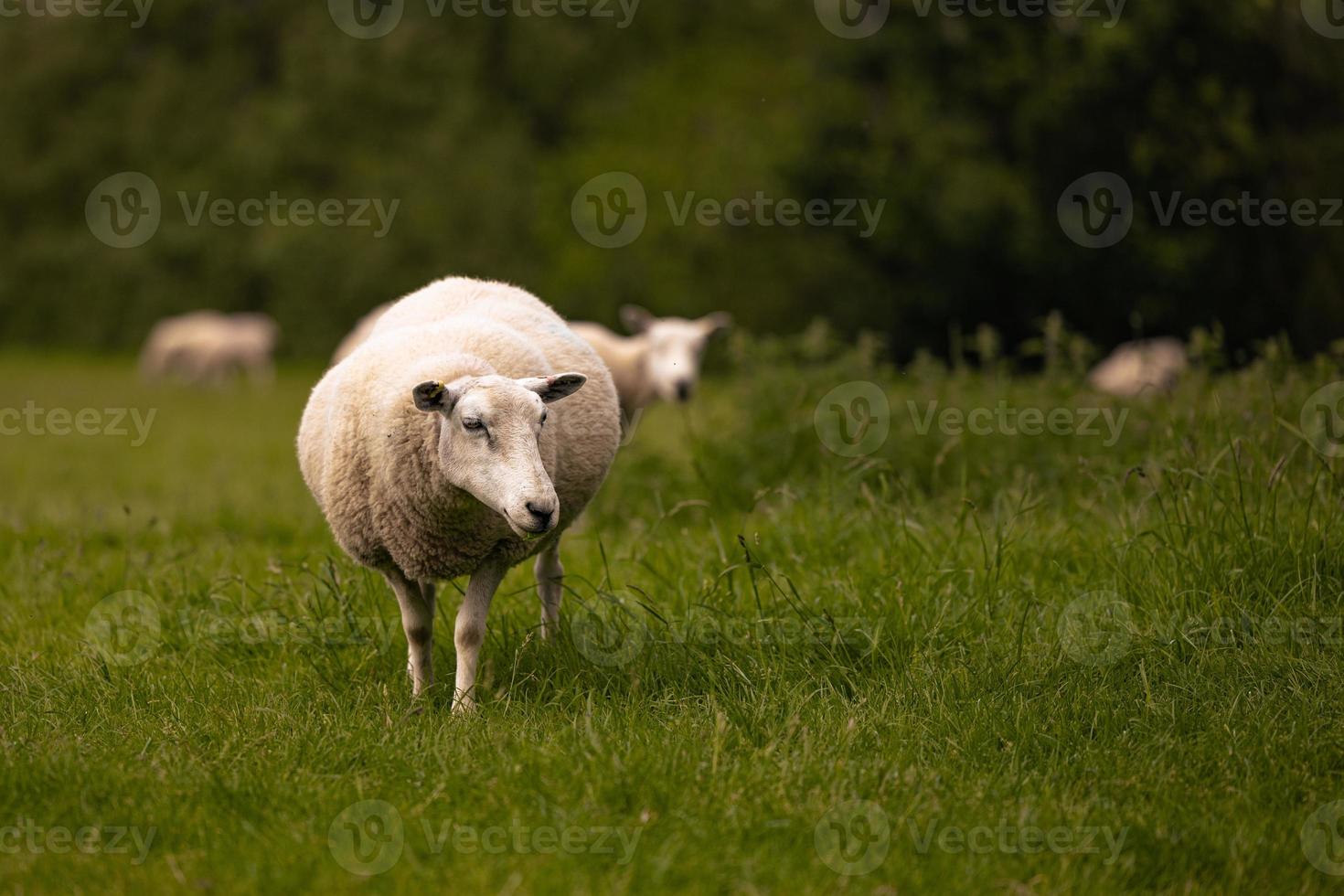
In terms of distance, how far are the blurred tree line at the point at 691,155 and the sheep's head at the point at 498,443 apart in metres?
9.89

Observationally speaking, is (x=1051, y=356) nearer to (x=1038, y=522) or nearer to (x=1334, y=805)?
(x=1038, y=522)

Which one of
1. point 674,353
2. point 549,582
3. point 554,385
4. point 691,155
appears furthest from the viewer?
point 691,155

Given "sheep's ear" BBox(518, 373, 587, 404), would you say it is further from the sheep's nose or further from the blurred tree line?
the blurred tree line

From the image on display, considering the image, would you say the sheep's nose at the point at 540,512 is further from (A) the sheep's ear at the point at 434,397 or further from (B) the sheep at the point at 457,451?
(A) the sheep's ear at the point at 434,397

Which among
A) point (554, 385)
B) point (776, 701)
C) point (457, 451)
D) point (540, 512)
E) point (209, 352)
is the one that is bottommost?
point (209, 352)

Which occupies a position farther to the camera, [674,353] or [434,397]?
[674,353]

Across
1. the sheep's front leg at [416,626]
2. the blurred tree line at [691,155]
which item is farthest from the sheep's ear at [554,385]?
the blurred tree line at [691,155]

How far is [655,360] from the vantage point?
28.2ft

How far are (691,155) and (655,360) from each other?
11691 mm

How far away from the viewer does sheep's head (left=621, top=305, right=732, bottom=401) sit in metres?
8.12

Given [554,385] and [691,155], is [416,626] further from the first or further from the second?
[691,155]

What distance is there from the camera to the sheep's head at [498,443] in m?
3.43

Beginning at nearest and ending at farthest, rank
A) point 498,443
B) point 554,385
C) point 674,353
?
point 498,443 < point 554,385 < point 674,353

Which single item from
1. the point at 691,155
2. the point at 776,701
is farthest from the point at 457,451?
the point at 691,155
